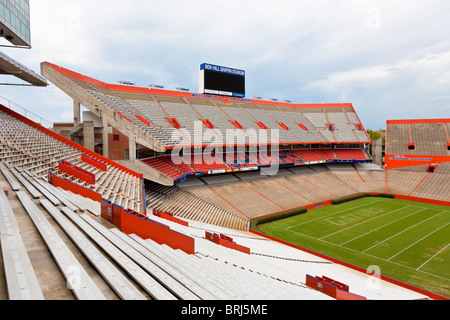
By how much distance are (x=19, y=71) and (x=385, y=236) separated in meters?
35.2

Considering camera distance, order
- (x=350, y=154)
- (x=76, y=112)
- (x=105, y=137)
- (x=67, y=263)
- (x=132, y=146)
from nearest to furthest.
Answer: (x=67, y=263)
(x=132, y=146)
(x=105, y=137)
(x=76, y=112)
(x=350, y=154)

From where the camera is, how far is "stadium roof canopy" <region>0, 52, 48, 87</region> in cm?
2282

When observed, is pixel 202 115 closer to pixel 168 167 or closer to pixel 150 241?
pixel 168 167

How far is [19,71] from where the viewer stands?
83.9 feet

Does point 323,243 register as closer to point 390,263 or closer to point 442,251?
point 390,263

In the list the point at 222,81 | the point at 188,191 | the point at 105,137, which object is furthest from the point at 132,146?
the point at 222,81

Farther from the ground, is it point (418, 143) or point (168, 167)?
point (418, 143)

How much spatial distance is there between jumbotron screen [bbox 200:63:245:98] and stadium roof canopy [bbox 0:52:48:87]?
20.1 metres

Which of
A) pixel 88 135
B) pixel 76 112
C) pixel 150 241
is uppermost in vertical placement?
pixel 76 112

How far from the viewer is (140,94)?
3662 centimetres
